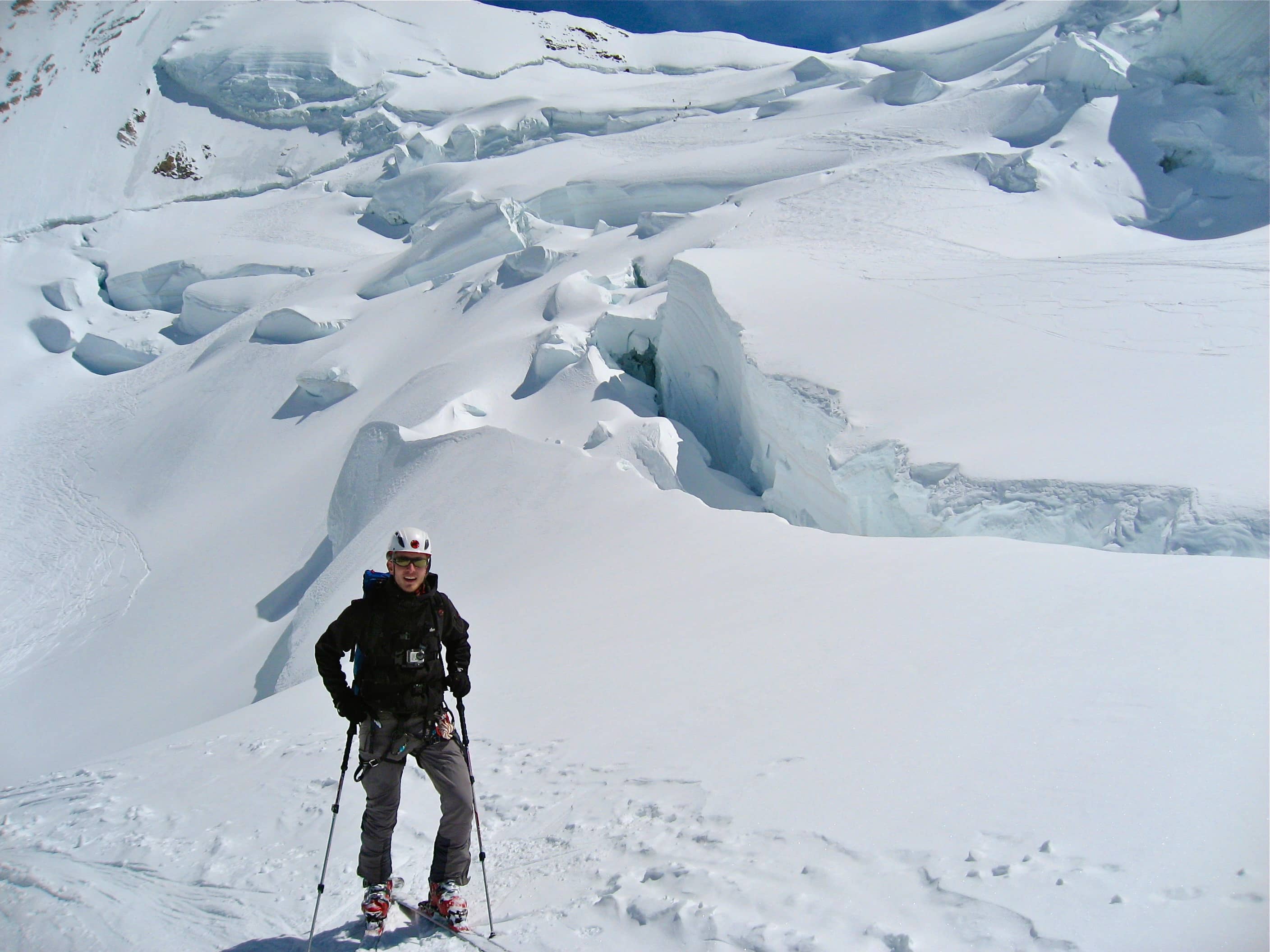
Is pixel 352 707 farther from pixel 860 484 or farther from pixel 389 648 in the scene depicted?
pixel 860 484

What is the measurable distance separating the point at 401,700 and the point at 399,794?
354 millimetres

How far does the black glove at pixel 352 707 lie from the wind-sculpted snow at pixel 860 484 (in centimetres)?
445

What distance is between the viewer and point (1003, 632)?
3.58 meters

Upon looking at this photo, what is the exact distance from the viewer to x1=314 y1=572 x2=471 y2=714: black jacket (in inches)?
102

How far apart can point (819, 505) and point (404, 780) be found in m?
4.99

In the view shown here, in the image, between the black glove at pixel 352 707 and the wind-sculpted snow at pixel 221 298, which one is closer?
the black glove at pixel 352 707

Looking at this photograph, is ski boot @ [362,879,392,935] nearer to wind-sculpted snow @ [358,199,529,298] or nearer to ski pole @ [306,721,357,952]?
ski pole @ [306,721,357,952]

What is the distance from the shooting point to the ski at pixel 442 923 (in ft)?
8.13

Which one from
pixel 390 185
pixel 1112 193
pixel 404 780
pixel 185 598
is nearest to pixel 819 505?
pixel 404 780

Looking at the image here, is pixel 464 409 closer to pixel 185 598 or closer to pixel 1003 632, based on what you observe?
pixel 185 598

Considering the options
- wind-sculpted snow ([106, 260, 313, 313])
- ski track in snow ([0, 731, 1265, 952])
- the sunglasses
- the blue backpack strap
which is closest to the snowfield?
ski track in snow ([0, 731, 1265, 952])

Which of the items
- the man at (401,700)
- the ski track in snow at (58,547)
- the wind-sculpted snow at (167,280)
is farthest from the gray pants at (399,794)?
the wind-sculpted snow at (167,280)

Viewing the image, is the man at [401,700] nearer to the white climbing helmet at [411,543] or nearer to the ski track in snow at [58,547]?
the white climbing helmet at [411,543]

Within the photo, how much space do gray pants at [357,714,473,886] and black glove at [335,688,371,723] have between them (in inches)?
1.6
